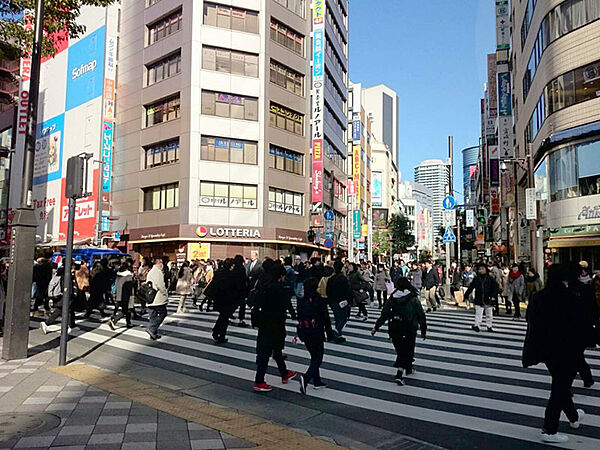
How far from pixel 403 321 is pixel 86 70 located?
41.2m

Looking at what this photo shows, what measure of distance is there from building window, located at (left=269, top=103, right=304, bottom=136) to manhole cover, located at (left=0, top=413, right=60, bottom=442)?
30.5 m

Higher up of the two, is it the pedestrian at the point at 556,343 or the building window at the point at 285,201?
the building window at the point at 285,201

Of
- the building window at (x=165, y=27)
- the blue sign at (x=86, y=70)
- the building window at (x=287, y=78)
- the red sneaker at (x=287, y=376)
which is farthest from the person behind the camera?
the blue sign at (x=86, y=70)

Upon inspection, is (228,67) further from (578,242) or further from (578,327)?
(578,327)

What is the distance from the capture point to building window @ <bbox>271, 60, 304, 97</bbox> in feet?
116

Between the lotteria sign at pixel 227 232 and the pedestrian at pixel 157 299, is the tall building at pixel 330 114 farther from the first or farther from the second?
the pedestrian at pixel 157 299

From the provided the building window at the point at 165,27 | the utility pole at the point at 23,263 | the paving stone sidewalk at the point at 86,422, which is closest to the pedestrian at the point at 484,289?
the paving stone sidewalk at the point at 86,422

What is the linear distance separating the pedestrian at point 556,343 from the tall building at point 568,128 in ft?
58.8

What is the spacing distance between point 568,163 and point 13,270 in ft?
72.7

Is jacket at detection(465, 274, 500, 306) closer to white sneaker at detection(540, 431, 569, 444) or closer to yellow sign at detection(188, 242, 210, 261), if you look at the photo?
white sneaker at detection(540, 431, 569, 444)

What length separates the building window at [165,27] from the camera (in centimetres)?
3434

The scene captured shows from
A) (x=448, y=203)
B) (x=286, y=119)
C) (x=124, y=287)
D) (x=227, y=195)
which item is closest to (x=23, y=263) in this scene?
(x=124, y=287)

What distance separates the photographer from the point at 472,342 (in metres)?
11.4

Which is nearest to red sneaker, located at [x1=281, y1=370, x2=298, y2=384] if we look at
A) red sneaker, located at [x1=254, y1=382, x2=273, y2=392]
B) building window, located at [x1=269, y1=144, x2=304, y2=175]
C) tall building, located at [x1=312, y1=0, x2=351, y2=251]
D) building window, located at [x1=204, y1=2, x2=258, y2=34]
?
red sneaker, located at [x1=254, y1=382, x2=273, y2=392]
